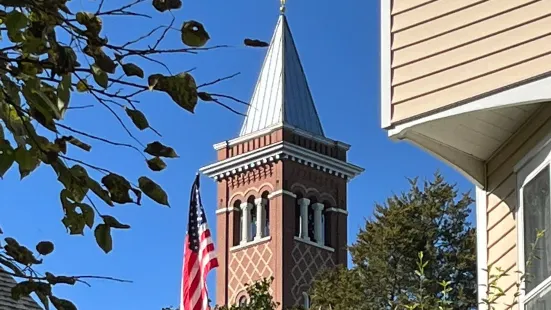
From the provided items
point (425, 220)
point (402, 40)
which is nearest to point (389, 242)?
point (425, 220)

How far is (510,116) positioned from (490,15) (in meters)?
0.55

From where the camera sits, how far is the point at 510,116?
6836 mm

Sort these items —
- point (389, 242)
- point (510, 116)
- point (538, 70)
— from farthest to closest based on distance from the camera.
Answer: point (389, 242) → point (510, 116) → point (538, 70)

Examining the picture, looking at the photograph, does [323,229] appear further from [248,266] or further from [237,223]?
[248,266]

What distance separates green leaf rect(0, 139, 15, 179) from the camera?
325 centimetres

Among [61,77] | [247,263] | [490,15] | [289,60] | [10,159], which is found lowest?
[10,159]

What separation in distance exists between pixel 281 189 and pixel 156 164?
5491cm

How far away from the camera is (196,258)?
69.1 feet

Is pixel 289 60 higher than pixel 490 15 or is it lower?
higher

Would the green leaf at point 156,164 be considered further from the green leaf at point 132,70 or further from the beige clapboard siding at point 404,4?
the beige clapboard siding at point 404,4

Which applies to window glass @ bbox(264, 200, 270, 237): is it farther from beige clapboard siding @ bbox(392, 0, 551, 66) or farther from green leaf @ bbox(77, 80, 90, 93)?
green leaf @ bbox(77, 80, 90, 93)

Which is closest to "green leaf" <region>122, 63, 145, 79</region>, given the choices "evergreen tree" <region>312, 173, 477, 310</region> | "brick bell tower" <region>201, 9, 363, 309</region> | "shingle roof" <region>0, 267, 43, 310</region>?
"shingle roof" <region>0, 267, 43, 310</region>

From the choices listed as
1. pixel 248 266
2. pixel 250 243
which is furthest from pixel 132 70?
pixel 250 243

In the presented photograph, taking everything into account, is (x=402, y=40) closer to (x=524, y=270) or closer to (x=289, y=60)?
(x=524, y=270)
